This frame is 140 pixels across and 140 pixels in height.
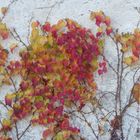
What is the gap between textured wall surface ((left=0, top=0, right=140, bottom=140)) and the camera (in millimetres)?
3104

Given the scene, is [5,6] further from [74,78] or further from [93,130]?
[93,130]

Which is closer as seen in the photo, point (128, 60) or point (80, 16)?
point (128, 60)

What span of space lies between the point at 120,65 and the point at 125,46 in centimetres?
14

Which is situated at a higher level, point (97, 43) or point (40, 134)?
point (97, 43)

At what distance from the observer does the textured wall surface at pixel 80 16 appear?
122 inches

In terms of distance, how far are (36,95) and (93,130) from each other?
18.7 inches

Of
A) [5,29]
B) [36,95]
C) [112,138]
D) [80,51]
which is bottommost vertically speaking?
[112,138]

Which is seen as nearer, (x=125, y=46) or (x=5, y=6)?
(x=125, y=46)

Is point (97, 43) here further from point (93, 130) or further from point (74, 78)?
point (93, 130)

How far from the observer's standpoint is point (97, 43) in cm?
312

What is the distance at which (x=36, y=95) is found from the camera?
10.4 feet

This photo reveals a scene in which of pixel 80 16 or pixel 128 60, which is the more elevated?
pixel 80 16

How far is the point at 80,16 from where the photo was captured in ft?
10.5

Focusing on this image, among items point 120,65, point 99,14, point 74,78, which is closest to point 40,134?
point 74,78
